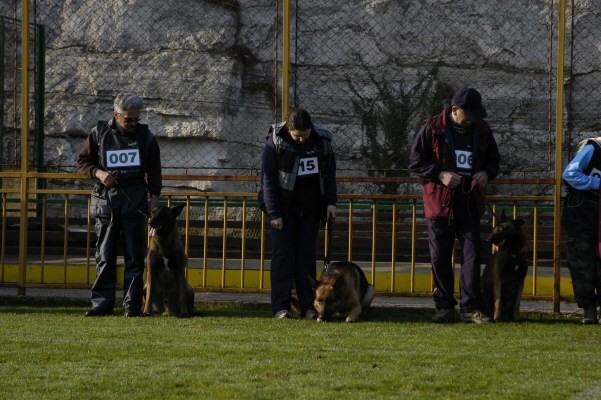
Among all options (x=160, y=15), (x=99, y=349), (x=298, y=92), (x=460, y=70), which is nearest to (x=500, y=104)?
(x=460, y=70)

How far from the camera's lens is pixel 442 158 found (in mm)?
9773

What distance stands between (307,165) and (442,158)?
3.87 ft

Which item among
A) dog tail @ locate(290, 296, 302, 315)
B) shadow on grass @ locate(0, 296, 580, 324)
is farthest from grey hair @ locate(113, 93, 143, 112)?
dog tail @ locate(290, 296, 302, 315)

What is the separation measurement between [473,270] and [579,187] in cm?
110

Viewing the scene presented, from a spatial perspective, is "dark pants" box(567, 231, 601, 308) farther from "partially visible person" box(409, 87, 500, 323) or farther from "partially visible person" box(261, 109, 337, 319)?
"partially visible person" box(261, 109, 337, 319)

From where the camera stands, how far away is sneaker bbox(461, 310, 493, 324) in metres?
9.80

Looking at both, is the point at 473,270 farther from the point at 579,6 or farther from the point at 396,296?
the point at 579,6

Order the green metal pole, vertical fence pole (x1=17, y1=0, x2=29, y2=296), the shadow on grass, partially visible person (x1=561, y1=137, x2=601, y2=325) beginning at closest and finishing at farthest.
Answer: partially visible person (x1=561, y1=137, x2=601, y2=325) → the shadow on grass → vertical fence pole (x1=17, y1=0, x2=29, y2=296) → the green metal pole

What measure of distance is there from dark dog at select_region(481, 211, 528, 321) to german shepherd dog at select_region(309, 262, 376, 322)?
1090 mm

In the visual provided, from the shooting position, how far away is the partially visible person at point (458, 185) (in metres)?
9.75

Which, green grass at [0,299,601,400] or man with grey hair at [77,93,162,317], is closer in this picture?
green grass at [0,299,601,400]

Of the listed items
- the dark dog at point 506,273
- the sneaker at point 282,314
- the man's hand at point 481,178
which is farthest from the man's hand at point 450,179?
the sneaker at point 282,314

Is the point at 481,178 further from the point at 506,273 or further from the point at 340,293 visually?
the point at 340,293

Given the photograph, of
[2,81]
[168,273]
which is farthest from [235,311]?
[2,81]
